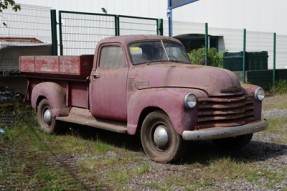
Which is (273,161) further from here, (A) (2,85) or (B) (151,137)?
(A) (2,85)

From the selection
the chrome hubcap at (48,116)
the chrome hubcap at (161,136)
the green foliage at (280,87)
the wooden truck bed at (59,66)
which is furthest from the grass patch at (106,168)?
the green foliage at (280,87)

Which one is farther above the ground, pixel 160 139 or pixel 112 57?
pixel 112 57

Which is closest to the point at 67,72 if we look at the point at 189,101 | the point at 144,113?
the point at 144,113

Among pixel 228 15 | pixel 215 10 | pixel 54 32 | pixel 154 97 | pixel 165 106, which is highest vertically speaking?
pixel 215 10

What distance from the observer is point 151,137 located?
270 inches

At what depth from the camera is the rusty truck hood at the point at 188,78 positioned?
6.54 metres

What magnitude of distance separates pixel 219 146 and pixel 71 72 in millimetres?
2888

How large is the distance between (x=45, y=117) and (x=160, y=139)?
334 centimetres

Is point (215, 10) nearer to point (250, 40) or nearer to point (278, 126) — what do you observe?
point (250, 40)

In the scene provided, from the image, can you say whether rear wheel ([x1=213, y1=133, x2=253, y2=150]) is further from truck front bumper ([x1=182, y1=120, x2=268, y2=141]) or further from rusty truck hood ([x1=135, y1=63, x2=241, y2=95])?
rusty truck hood ([x1=135, y1=63, x2=241, y2=95])

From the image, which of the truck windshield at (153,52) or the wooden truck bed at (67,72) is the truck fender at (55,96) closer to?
the wooden truck bed at (67,72)

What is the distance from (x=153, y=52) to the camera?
25.5ft

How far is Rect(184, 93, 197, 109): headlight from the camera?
623cm

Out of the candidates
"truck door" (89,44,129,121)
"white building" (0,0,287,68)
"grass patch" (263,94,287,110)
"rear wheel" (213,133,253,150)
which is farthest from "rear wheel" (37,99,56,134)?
"white building" (0,0,287,68)
